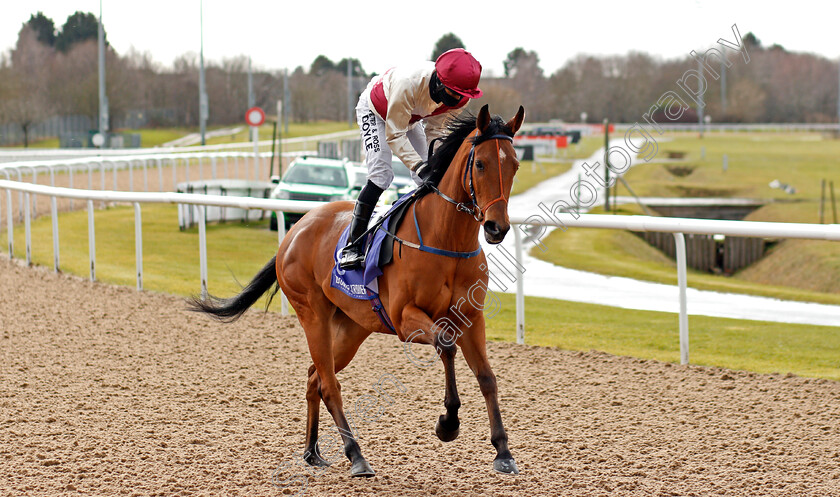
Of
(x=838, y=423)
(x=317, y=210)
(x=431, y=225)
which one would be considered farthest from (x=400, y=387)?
(x=838, y=423)

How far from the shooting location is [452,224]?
3.90 m

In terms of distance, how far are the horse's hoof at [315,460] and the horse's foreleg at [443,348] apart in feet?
2.22

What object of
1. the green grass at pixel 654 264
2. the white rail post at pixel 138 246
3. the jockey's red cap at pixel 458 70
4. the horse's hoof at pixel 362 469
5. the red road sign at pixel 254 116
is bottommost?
the green grass at pixel 654 264

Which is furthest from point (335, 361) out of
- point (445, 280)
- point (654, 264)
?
point (654, 264)

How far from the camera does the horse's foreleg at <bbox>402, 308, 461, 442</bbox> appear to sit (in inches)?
148

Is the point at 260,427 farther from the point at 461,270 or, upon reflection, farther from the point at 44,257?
the point at 44,257

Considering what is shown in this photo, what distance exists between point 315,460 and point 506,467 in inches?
42.6

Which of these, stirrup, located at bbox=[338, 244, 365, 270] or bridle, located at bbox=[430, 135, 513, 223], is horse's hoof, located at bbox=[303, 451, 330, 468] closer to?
stirrup, located at bbox=[338, 244, 365, 270]

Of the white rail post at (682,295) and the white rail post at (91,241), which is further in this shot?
the white rail post at (91,241)

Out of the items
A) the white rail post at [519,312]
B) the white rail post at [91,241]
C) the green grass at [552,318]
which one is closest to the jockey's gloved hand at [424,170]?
the white rail post at [519,312]

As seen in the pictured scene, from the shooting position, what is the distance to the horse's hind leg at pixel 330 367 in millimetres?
4266

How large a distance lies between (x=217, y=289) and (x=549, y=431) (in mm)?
5455

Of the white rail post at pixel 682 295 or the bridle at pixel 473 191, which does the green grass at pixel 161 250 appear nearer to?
the white rail post at pixel 682 295

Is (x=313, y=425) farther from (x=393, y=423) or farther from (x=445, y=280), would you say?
(x=445, y=280)
